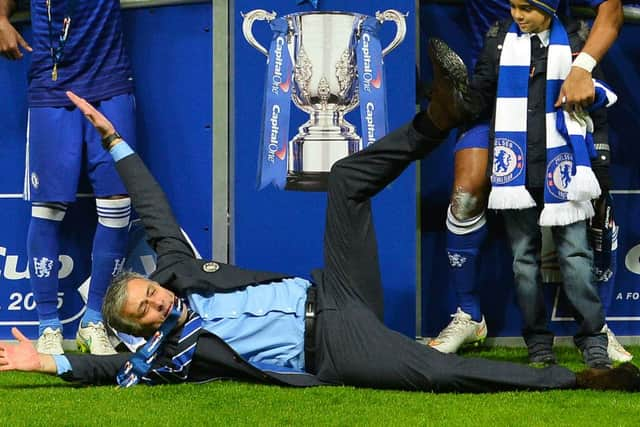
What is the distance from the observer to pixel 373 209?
5.61 metres

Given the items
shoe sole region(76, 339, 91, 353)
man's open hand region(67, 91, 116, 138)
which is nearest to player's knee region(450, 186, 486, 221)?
man's open hand region(67, 91, 116, 138)

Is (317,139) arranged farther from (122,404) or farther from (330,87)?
(122,404)

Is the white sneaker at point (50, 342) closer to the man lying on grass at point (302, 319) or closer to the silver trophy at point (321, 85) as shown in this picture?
the man lying on grass at point (302, 319)

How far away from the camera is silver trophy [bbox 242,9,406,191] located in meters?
5.58

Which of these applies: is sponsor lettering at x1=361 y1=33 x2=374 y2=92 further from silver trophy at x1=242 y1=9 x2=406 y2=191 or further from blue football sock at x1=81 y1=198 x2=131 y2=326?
blue football sock at x1=81 y1=198 x2=131 y2=326

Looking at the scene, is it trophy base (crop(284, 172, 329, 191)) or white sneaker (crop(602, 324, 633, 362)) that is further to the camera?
trophy base (crop(284, 172, 329, 191))

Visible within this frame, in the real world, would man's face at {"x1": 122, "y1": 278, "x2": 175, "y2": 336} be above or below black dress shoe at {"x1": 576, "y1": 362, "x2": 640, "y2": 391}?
above

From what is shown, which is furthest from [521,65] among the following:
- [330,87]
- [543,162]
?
[330,87]

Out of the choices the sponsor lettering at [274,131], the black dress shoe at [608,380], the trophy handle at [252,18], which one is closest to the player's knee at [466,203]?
the sponsor lettering at [274,131]

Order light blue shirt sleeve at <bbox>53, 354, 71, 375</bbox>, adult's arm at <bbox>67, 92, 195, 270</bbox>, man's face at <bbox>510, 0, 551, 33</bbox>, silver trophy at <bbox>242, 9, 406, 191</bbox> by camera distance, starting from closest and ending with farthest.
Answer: light blue shirt sleeve at <bbox>53, 354, 71, 375</bbox> → adult's arm at <bbox>67, 92, 195, 270</bbox> → man's face at <bbox>510, 0, 551, 33</bbox> → silver trophy at <bbox>242, 9, 406, 191</bbox>

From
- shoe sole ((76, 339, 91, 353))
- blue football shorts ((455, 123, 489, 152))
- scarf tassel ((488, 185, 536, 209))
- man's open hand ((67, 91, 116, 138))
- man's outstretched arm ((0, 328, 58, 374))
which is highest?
man's open hand ((67, 91, 116, 138))

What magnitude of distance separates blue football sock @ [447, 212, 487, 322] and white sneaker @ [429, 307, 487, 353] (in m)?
0.03

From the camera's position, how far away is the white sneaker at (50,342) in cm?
559

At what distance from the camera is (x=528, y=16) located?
5.18 meters
